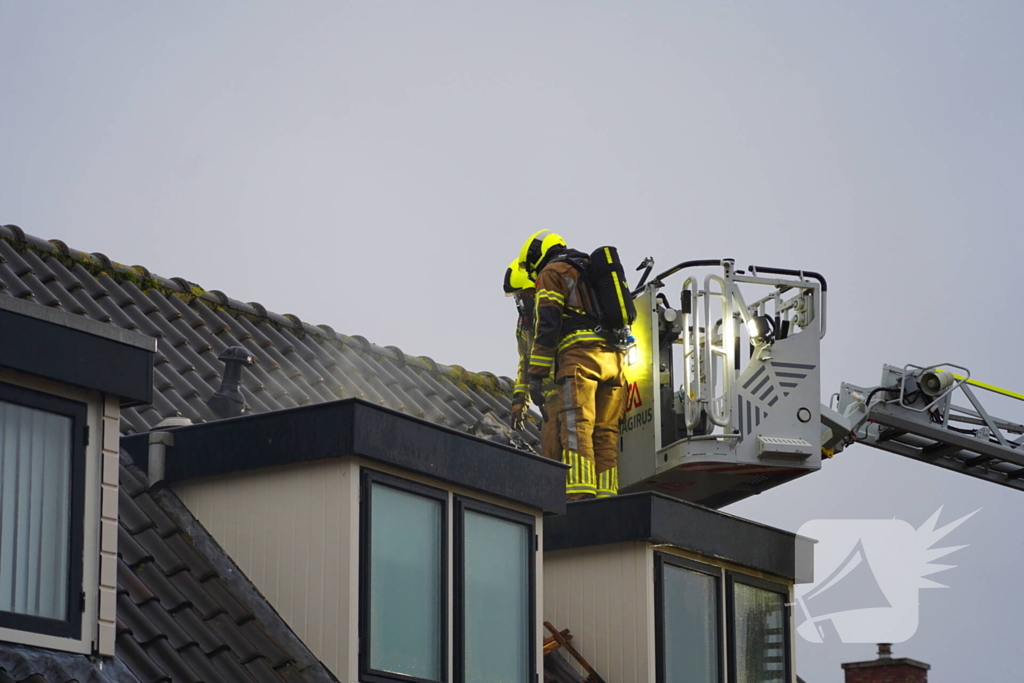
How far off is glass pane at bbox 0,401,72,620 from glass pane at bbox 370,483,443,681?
7.38 feet

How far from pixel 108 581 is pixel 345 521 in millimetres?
1804

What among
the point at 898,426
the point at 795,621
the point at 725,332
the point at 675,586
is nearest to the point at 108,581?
the point at 675,586

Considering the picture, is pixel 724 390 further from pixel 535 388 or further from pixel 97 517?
pixel 97 517

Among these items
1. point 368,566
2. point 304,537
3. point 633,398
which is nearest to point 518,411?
point 633,398

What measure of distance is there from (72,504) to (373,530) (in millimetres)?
2245

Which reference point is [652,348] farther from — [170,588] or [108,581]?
[108,581]

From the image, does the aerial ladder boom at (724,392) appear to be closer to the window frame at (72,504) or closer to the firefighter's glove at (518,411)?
the firefighter's glove at (518,411)

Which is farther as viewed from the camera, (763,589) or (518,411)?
(518,411)

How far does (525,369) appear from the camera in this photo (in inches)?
668

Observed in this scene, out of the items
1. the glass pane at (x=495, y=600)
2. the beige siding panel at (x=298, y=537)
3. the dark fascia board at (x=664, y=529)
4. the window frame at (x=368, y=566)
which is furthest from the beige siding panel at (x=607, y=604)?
the beige siding panel at (x=298, y=537)

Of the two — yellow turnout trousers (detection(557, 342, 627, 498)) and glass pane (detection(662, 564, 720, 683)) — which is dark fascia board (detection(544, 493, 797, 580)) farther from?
yellow turnout trousers (detection(557, 342, 627, 498))

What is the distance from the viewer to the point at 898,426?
2050cm

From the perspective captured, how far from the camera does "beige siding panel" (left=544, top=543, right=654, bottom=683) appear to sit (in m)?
13.4

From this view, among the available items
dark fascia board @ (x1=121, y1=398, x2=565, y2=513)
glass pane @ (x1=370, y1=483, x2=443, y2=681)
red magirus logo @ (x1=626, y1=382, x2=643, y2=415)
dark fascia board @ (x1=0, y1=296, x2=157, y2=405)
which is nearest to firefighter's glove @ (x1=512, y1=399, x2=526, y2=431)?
red magirus logo @ (x1=626, y1=382, x2=643, y2=415)
